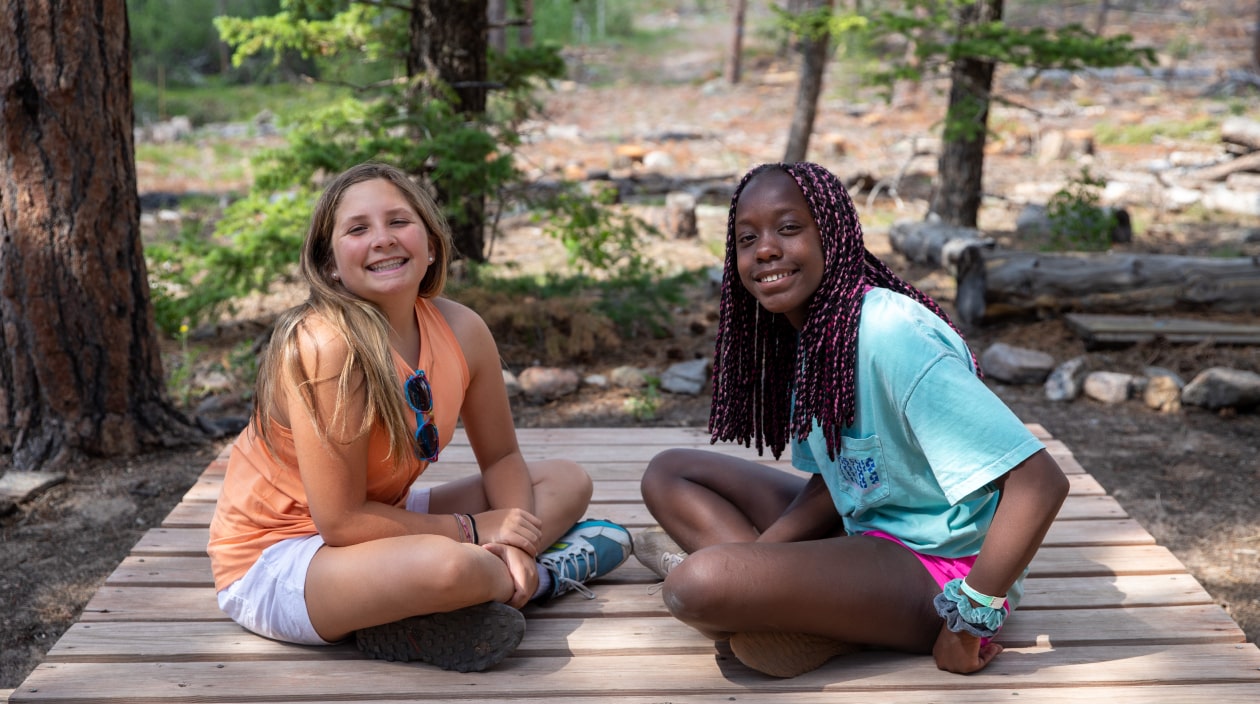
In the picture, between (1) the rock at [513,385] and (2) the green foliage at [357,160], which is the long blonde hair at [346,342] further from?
(1) the rock at [513,385]

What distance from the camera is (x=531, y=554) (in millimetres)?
2596

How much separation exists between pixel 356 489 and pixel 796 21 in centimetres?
606

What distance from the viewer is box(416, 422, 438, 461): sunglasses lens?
2.42 metres

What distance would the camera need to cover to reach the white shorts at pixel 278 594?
238 cm

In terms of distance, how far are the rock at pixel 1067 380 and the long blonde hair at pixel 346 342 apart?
4029mm

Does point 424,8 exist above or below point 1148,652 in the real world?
above

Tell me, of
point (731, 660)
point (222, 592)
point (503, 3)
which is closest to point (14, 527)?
point (222, 592)

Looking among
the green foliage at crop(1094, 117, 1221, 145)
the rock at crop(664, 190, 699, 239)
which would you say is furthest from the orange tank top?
the green foliage at crop(1094, 117, 1221, 145)

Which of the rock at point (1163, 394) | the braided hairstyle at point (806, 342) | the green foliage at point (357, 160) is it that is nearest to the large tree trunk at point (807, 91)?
the green foliage at point (357, 160)

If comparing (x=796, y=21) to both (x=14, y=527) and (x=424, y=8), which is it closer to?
(x=424, y=8)

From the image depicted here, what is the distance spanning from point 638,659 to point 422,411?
2.40 ft

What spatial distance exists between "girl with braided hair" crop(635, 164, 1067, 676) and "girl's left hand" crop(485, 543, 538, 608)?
375mm

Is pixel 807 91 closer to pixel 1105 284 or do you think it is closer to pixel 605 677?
pixel 1105 284

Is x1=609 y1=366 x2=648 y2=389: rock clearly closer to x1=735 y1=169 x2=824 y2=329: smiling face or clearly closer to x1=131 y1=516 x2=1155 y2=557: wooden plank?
x1=131 y1=516 x2=1155 y2=557: wooden plank
